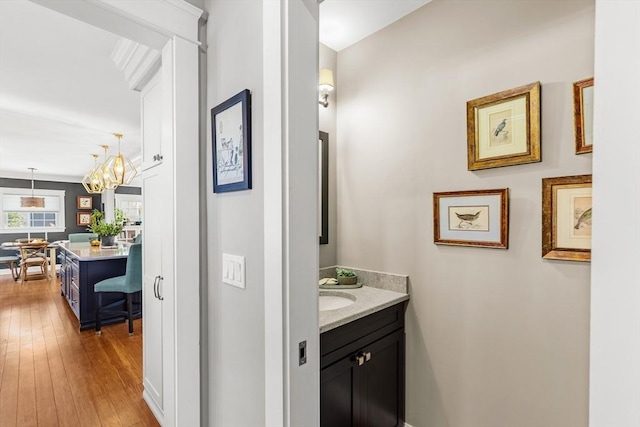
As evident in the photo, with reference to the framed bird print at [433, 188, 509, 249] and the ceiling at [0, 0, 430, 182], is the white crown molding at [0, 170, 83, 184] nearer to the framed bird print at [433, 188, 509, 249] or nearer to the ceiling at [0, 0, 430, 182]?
the ceiling at [0, 0, 430, 182]

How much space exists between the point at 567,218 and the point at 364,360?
3.79ft

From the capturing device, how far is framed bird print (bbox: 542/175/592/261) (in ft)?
4.35

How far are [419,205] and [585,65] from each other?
97 centimetres

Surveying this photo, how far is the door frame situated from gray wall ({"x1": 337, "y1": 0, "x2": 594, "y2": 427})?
4.01 ft

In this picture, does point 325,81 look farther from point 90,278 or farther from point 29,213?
point 29,213

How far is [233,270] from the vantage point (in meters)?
1.17

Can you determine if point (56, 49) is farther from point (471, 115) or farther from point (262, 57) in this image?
point (471, 115)

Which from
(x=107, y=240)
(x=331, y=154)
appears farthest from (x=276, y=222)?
(x=107, y=240)

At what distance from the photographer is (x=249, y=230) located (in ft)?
3.61

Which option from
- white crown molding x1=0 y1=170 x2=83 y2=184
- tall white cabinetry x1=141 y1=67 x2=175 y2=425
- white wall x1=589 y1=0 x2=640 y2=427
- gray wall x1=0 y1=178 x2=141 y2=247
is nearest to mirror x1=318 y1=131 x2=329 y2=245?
tall white cabinetry x1=141 y1=67 x2=175 y2=425

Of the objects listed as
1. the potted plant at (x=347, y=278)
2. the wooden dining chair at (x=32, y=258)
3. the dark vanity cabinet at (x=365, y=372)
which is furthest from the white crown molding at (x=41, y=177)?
the dark vanity cabinet at (x=365, y=372)

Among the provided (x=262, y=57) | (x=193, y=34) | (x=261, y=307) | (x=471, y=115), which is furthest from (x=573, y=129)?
(x=193, y=34)

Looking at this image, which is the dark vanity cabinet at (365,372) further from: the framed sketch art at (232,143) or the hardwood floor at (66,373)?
the hardwood floor at (66,373)

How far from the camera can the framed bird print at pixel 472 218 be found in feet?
5.16
